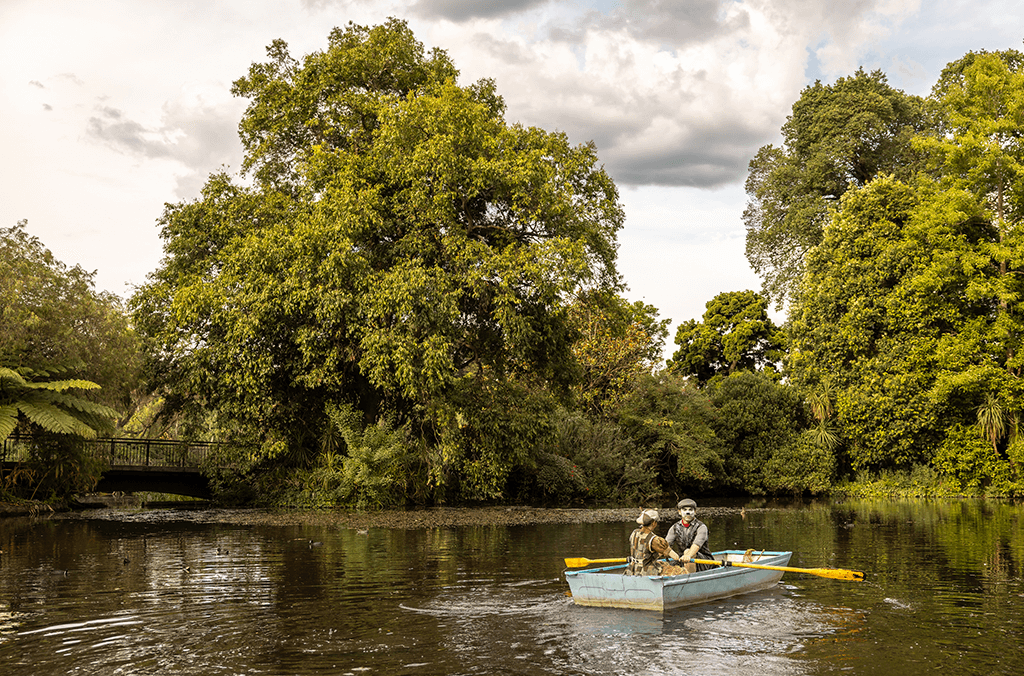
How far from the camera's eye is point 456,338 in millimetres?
28062

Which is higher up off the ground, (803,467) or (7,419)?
(7,419)

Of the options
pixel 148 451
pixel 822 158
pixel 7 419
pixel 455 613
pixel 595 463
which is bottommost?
pixel 455 613

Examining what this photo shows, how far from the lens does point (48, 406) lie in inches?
912

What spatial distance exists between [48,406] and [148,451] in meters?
8.57

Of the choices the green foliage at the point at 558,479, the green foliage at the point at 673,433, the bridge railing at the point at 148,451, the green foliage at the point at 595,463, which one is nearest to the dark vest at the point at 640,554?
the green foliage at the point at 558,479

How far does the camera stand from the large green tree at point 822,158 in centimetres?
4659

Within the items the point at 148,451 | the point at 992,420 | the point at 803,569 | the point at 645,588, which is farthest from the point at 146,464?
the point at 992,420

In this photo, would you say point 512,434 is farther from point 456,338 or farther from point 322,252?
point 322,252

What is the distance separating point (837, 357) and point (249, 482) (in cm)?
2613

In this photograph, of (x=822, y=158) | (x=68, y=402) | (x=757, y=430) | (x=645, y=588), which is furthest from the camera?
(x=822, y=158)

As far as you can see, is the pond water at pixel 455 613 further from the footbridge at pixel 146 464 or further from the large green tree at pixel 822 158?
the large green tree at pixel 822 158

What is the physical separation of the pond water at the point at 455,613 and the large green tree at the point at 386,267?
793cm

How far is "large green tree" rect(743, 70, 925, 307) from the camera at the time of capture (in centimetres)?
4659

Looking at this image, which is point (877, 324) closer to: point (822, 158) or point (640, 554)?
point (822, 158)
